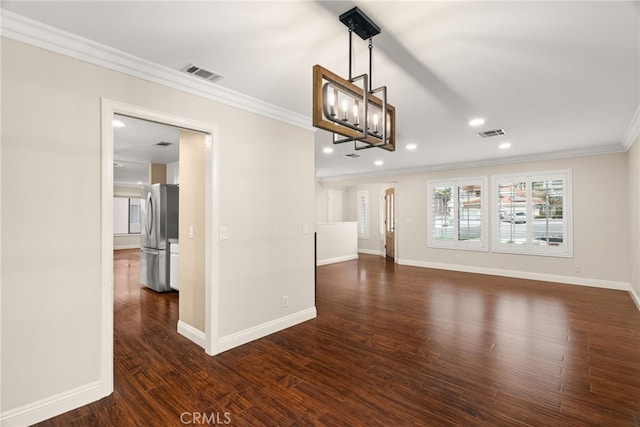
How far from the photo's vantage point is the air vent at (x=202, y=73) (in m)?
2.62

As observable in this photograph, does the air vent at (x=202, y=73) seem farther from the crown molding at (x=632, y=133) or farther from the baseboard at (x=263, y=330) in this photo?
the crown molding at (x=632, y=133)

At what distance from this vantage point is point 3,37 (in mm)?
1944

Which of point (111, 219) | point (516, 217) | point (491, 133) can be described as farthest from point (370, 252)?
point (111, 219)

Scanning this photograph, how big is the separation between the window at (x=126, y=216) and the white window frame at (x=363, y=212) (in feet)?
29.6

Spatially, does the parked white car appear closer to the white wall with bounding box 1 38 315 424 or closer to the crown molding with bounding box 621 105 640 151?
the crown molding with bounding box 621 105 640 151

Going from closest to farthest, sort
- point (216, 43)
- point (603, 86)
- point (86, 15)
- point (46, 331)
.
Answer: point (86, 15), point (46, 331), point (216, 43), point (603, 86)

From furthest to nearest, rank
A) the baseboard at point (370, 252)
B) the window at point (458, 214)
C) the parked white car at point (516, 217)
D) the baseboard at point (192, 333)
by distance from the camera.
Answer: the baseboard at point (370, 252)
the window at point (458, 214)
the parked white car at point (516, 217)
the baseboard at point (192, 333)

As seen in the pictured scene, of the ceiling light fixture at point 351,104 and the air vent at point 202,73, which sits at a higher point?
the air vent at point 202,73

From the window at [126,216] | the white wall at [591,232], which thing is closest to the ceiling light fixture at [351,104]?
the white wall at [591,232]

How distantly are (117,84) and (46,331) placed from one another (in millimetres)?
1846

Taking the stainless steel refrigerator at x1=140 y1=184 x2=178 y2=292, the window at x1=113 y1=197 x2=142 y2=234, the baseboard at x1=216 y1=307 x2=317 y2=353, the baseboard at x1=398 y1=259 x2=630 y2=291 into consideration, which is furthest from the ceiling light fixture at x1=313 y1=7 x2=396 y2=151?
the window at x1=113 y1=197 x2=142 y2=234

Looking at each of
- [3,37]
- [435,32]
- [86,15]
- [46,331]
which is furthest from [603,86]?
[46,331]

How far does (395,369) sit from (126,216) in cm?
1300

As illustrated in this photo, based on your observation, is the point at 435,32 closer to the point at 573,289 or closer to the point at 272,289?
the point at 272,289
